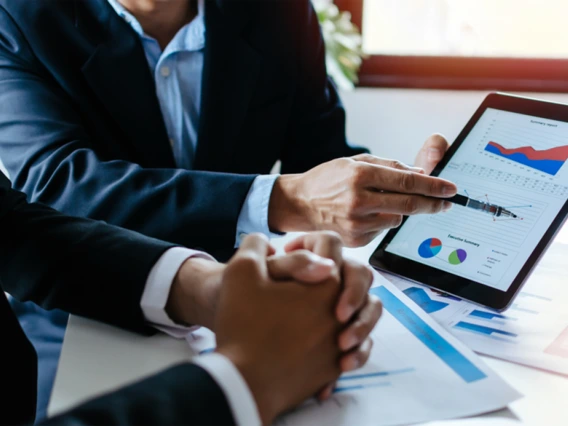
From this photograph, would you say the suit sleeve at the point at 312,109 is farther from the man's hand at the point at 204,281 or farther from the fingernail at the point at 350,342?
the fingernail at the point at 350,342

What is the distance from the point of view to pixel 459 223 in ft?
2.70

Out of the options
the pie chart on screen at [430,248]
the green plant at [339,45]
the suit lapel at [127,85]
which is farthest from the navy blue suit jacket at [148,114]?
the green plant at [339,45]

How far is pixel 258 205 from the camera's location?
90 centimetres

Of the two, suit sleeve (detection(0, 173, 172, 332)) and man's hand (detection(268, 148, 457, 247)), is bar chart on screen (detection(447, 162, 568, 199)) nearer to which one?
man's hand (detection(268, 148, 457, 247))

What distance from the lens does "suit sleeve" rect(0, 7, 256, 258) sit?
3.01ft

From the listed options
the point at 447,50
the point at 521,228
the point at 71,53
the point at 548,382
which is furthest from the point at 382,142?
the point at 548,382

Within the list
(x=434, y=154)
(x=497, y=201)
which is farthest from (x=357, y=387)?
(x=434, y=154)

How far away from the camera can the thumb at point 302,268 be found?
22.1 inches

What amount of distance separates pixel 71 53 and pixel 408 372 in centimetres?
90

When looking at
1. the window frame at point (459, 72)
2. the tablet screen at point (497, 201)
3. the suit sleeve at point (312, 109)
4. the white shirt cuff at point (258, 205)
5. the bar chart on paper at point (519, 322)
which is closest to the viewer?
the bar chart on paper at point (519, 322)

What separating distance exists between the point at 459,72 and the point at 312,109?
54.5 inches

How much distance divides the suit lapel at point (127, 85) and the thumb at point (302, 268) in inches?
27.0

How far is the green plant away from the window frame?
22 centimetres

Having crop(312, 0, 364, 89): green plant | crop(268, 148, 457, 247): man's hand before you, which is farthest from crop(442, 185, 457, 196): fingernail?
crop(312, 0, 364, 89): green plant
